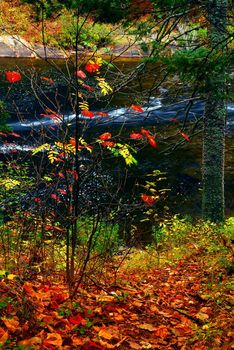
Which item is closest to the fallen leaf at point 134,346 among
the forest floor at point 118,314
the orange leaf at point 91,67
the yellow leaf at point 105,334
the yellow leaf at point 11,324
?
the forest floor at point 118,314

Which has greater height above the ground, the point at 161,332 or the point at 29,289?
the point at 29,289

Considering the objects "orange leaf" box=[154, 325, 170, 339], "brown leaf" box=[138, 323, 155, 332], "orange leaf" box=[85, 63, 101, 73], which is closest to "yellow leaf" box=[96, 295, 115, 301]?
"brown leaf" box=[138, 323, 155, 332]

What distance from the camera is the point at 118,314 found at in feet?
13.9

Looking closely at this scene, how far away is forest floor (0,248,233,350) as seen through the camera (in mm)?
3498

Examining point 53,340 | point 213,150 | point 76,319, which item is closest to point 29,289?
point 76,319

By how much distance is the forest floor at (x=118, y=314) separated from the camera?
3.50 m

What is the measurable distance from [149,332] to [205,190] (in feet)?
15.3

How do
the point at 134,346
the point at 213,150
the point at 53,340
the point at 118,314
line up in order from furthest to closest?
the point at 213,150 → the point at 118,314 → the point at 134,346 → the point at 53,340

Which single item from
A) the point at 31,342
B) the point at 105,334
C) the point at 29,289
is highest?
the point at 29,289

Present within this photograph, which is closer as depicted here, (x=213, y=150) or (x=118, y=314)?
(x=118, y=314)

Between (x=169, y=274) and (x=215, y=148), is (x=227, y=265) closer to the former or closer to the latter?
(x=169, y=274)

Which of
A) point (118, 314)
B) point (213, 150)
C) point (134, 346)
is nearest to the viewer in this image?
point (134, 346)

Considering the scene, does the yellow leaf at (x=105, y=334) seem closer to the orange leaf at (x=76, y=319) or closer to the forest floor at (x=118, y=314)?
the forest floor at (x=118, y=314)

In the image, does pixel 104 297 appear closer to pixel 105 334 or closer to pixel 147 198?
pixel 105 334
